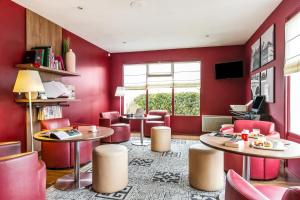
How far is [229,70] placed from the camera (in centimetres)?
606

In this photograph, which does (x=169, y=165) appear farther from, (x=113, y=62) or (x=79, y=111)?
(x=113, y=62)

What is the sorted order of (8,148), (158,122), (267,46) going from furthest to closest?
1. (158,122)
2. (267,46)
3. (8,148)

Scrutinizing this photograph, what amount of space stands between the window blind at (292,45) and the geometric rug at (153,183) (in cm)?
215

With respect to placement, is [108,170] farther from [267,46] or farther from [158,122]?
[267,46]

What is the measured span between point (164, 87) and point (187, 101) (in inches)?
36.6

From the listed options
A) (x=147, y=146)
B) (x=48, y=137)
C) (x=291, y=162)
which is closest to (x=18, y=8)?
(x=48, y=137)

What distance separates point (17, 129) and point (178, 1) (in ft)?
11.7

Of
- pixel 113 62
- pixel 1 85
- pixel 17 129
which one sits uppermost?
pixel 113 62

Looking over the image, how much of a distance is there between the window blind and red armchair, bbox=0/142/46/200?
3414mm

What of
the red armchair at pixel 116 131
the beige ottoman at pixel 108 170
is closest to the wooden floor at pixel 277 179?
the beige ottoman at pixel 108 170

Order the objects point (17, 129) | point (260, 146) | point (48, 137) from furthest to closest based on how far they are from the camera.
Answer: point (17, 129), point (48, 137), point (260, 146)

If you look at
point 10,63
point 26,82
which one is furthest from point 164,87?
point 26,82

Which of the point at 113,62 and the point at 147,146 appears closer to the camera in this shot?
the point at 147,146

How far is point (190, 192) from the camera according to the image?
254 centimetres
